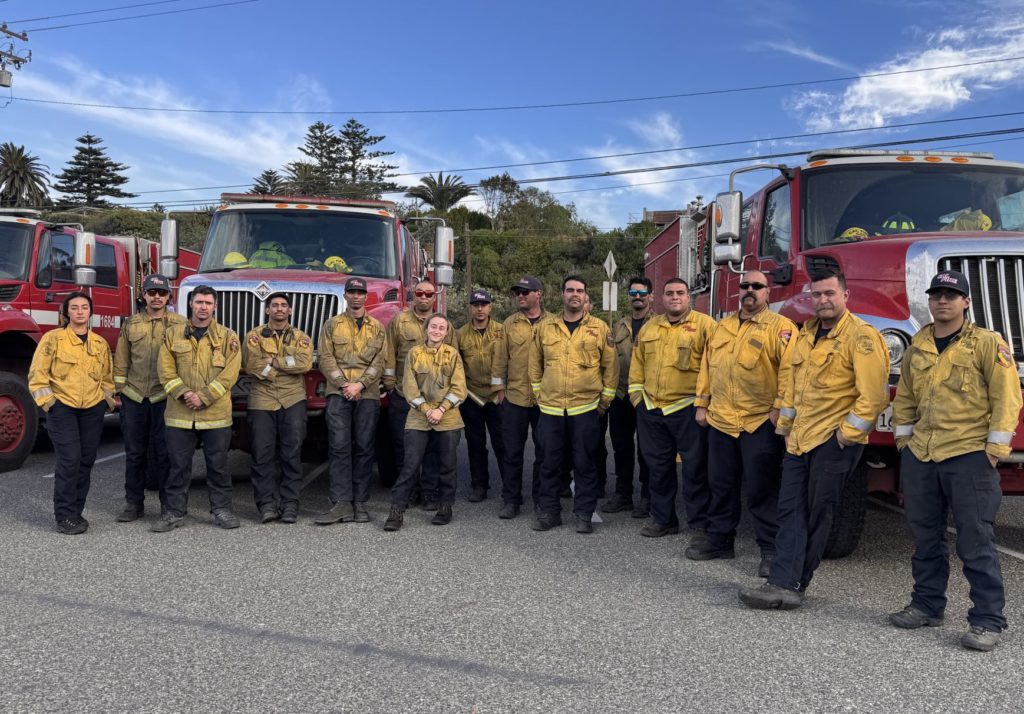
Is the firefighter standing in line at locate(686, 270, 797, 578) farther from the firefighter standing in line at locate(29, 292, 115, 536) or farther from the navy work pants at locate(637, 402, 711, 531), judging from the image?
the firefighter standing in line at locate(29, 292, 115, 536)

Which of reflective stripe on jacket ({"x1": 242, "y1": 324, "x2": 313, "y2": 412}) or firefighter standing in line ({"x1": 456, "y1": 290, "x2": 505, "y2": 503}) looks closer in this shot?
reflective stripe on jacket ({"x1": 242, "y1": 324, "x2": 313, "y2": 412})

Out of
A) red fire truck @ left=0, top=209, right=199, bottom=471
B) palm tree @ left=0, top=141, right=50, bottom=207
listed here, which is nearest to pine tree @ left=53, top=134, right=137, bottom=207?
palm tree @ left=0, top=141, right=50, bottom=207

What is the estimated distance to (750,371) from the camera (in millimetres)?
5398

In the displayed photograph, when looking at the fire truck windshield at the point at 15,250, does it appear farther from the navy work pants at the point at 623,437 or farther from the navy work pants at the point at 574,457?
the navy work pants at the point at 623,437

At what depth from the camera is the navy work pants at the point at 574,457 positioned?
650 cm

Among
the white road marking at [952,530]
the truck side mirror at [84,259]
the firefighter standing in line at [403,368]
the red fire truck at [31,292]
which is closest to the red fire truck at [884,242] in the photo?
the white road marking at [952,530]

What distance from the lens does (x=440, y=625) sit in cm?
433

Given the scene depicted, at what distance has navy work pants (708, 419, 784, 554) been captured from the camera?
535cm

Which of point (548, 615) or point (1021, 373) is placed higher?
point (1021, 373)

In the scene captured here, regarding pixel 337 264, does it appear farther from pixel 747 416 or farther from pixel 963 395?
pixel 963 395

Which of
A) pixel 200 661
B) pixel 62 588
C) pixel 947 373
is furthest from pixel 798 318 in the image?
pixel 62 588

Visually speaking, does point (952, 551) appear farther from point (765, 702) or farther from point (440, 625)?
point (440, 625)

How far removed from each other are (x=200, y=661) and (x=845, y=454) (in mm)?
3387

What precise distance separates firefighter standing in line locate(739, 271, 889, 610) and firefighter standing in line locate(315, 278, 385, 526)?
330 cm
